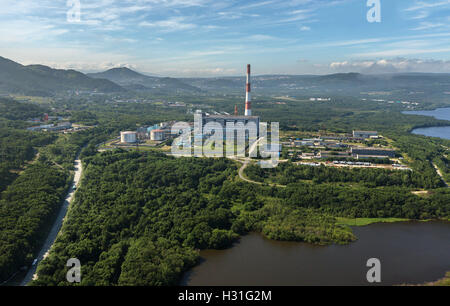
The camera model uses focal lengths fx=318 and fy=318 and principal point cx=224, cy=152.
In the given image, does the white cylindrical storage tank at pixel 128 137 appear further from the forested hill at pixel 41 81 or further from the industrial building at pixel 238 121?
the forested hill at pixel 41 81

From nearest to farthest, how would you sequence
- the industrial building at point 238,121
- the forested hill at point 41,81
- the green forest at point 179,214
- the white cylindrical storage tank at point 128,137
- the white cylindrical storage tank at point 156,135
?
the green forest at point 179,214, the white cylindrical storage tank at point 128,137, the white cylindrical storage tank at point 156,135, the industrial building at point 238,121, the forested hill at point 41,81

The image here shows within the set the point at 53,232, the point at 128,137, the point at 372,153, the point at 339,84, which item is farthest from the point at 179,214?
the point at 339,84

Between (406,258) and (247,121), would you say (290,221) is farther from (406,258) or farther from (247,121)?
(247,121)

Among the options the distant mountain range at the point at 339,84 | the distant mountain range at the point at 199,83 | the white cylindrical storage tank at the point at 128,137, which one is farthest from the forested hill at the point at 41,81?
the white cylindrical storage tank at the point at 128,137

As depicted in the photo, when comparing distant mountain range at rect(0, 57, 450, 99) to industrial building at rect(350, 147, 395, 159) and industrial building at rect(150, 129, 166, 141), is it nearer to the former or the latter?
industrial building at rect(150, 129, 166, 141)

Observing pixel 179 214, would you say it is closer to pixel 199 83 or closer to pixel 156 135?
pixel 156 135

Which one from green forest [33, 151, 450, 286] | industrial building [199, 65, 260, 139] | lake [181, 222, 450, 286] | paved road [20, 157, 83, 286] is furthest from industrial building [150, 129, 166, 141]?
lake [181, 222, 450, 286]
